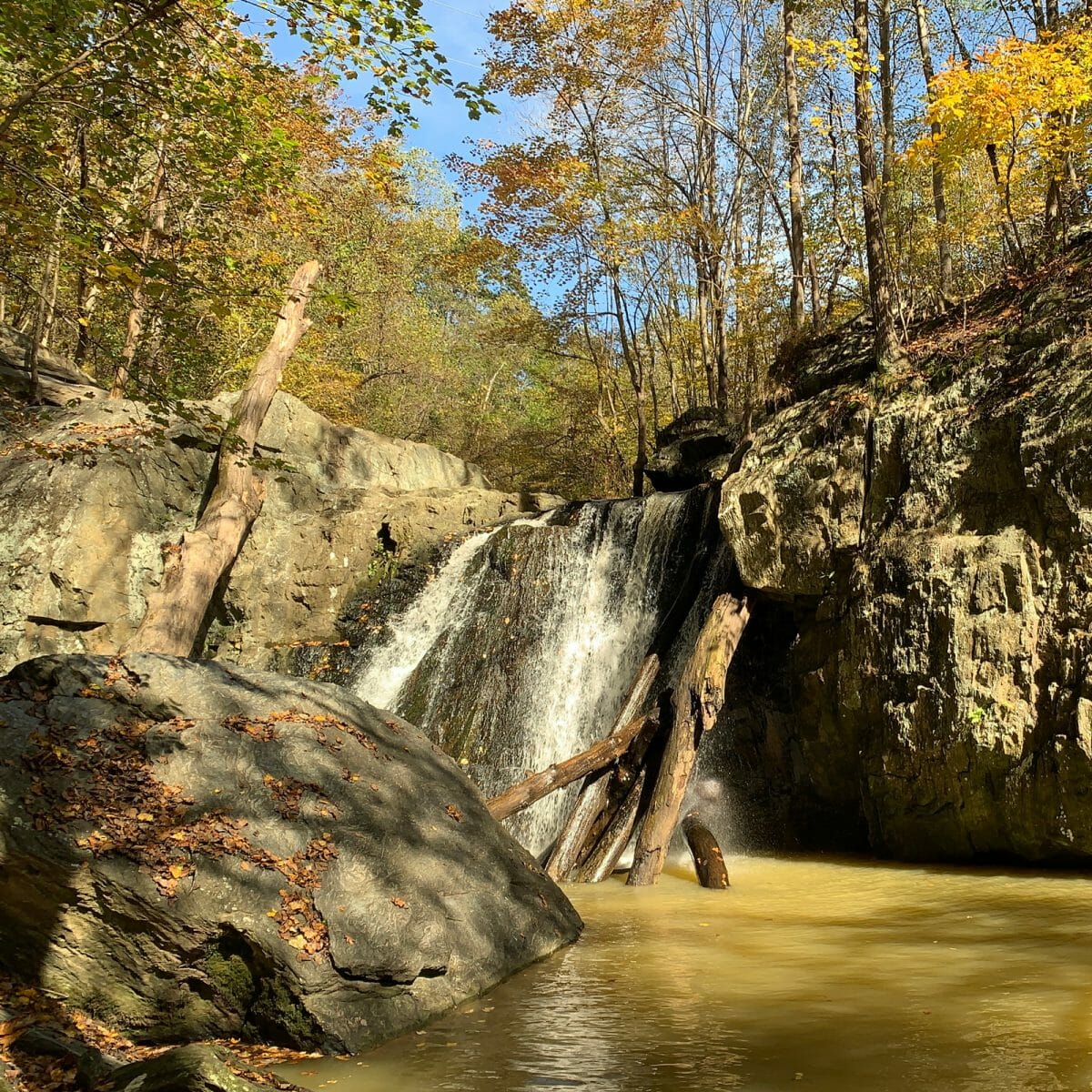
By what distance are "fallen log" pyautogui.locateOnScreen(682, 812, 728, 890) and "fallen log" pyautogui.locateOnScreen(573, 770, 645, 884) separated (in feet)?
1.95

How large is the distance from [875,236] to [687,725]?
5175 mm

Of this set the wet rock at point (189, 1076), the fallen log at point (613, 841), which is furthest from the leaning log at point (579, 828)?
the wet rock at point (189, 1076)

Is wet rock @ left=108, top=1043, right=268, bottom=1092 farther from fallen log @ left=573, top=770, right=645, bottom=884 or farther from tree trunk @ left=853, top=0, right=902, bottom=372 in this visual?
tree trunk @ left=853, top=0, right=902, bottom=372

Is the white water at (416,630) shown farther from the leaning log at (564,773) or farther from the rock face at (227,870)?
the rock face at (227,870)

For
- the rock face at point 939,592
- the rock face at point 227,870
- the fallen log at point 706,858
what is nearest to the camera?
the rock face at point 227,870

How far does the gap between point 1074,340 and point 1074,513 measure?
1581 millimetres

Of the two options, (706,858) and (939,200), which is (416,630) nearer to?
(706,858)

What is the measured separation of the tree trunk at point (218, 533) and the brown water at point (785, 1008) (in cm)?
551

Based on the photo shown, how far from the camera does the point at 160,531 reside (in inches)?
480

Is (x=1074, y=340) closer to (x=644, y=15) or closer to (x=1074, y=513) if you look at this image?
(x=1074, y=513)

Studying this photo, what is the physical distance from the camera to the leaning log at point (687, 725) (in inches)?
288

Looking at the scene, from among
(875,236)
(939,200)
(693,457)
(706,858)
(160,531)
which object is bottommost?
(706,858)

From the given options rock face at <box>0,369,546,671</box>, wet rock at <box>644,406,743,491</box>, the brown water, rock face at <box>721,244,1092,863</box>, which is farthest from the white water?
the brown water

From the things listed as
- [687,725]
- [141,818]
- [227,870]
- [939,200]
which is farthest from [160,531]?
[939,200]
